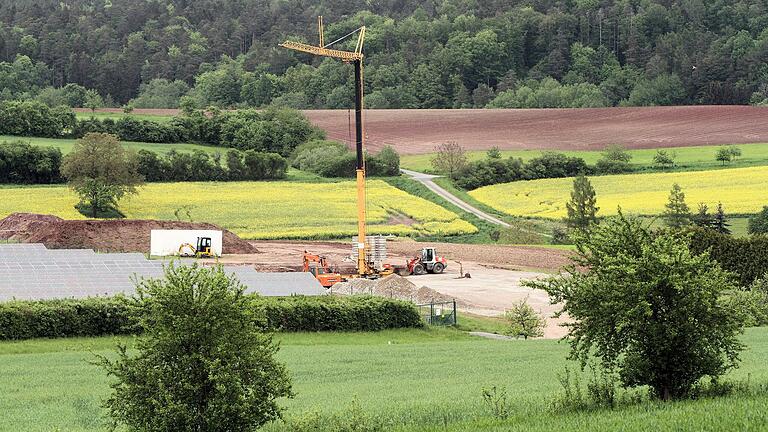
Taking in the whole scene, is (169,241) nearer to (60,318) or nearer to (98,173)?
(98,173)

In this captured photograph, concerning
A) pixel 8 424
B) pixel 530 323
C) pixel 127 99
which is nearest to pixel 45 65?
pixel 127 99

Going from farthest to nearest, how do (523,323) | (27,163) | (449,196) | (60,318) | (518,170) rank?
(518,170), (449,196), (27,163), (523,323), (60,318)

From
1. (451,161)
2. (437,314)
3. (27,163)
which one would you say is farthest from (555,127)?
(437,314)

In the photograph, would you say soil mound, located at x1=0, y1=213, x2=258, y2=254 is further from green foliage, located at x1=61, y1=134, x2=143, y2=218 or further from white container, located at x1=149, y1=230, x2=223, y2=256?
green foliage, located at x1=61, y1=134, x2=143, y2=218

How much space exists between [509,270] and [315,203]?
25726 millimetres

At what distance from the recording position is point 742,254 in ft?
177

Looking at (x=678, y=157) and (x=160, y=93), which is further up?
(x=160, y=93)

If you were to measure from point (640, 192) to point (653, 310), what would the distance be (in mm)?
71985

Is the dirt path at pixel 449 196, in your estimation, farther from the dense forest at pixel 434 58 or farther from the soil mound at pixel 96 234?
the dense forest at pixel 434 58

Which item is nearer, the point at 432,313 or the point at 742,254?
the point at 432,313

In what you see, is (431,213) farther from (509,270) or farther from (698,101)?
(698,101)

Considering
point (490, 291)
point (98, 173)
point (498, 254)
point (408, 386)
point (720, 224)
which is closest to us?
point (408, 386)

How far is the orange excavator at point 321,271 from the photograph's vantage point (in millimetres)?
53134

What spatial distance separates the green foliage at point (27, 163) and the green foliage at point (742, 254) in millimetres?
52724
